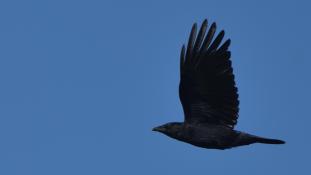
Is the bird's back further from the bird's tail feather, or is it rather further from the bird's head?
the bird's tail feather

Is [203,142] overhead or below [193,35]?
below

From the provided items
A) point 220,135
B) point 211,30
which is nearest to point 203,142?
point 220,135

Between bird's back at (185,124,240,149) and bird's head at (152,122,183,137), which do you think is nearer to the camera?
bird's back at (185,124,240,149)

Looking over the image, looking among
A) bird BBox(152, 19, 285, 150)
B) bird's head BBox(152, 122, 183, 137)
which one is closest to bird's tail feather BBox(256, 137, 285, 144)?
bird BBox(152, 19, 285, 150)

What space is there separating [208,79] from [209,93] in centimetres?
37

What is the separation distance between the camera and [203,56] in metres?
37.7

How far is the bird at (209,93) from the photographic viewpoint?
3756cm

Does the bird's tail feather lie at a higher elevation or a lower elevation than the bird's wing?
lower

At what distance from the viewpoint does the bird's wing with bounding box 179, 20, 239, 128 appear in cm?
3759

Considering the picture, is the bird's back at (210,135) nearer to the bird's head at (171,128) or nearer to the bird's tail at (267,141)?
the bird's head at (171,128)

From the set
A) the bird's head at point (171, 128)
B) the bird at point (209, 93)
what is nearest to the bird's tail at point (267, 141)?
the bird at point (209, 93)

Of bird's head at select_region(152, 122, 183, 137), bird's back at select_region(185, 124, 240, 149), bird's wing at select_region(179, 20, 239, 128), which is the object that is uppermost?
bird's wing at select_region(179, 20, 239, 128)

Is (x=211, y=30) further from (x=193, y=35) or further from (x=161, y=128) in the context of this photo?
(x=161, y=128)

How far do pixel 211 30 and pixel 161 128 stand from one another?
290cm
